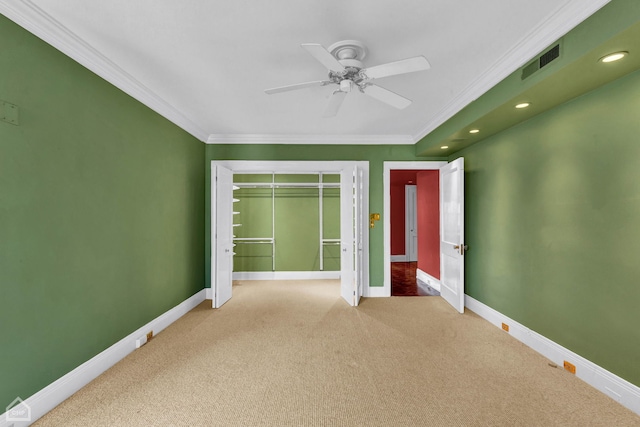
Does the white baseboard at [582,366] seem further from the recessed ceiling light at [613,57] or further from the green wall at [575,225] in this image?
the recessed ceiling light at [613,57]

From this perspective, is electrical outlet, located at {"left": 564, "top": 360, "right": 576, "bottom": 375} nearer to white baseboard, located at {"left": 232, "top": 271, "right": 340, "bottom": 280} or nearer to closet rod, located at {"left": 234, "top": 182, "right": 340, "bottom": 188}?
white baseboard, located at {"left": 232, "top": 271, "right": 340, "bottom": 280}

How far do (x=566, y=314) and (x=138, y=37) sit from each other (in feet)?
13.9

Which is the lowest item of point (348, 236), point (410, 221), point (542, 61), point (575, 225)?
point (348, 236)

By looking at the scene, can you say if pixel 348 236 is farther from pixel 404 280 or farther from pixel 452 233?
pixel 404 280

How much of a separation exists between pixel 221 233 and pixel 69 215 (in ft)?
7.07

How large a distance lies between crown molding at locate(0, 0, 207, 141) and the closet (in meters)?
2.94

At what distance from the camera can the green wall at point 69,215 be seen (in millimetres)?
1768

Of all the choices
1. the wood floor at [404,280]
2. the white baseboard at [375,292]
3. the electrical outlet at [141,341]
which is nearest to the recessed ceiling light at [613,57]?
the white baseboard at [375,292]

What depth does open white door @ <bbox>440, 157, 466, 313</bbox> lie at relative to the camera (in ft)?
12.6

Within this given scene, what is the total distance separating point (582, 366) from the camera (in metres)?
2.35

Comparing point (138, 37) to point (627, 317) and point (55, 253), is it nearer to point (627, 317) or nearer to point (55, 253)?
point (55, 253)

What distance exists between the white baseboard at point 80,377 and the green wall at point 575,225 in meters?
4.08

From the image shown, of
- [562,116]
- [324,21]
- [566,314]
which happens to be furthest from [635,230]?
[324,21]

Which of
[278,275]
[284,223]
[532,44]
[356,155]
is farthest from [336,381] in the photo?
[284,223]
